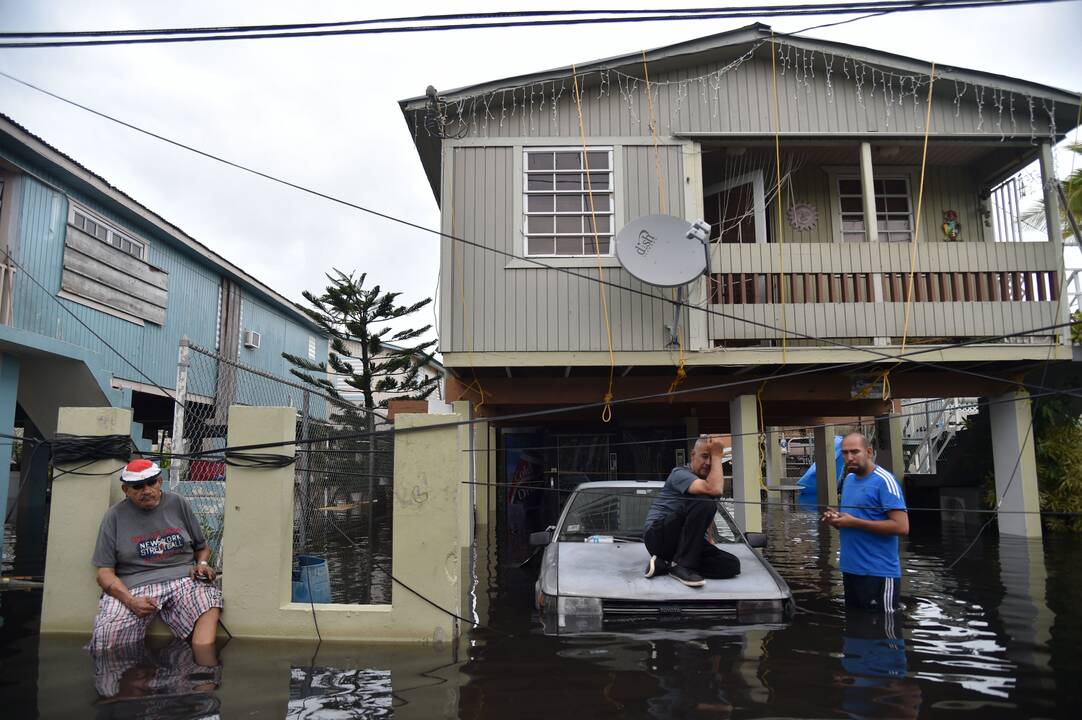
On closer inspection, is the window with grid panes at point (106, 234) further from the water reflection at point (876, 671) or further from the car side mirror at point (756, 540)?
the water reflection at point (876, 671)

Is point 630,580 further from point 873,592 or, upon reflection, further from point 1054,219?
point 1054,219

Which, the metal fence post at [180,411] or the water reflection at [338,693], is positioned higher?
the metal fence post at [180,411]

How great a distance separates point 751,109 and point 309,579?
30.0 ft

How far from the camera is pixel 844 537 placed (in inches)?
220

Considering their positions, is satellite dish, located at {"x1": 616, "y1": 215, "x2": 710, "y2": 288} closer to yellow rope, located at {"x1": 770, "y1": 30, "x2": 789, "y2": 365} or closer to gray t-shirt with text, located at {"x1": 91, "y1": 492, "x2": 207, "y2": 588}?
yellow rope, located at {"x1": 770, "y1": 30, "x2": 789, "y2": 365}

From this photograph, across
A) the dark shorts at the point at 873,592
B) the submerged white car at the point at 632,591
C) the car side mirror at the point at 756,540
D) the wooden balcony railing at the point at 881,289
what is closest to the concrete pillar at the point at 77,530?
the submerged white car at the point at 632,591

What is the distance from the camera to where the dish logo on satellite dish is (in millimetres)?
9516

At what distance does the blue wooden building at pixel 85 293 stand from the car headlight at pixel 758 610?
747 centimetres

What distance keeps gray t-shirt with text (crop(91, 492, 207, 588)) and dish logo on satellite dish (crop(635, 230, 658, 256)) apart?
242 inches

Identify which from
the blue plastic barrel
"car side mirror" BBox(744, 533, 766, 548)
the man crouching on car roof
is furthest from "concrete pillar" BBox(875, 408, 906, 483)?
the blue plastic barrel

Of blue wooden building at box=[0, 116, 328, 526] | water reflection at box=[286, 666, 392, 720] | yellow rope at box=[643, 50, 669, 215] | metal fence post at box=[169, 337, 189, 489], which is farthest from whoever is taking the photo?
yellow rope at box=[643, 50, 669, 215]

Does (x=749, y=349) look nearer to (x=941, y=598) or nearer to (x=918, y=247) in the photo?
(x=918, y=247)

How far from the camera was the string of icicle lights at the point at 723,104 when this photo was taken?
11039mm

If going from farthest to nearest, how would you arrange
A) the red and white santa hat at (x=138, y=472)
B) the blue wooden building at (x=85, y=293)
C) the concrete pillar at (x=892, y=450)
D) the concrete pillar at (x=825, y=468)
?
the concrete pillar at (x=825, y=468) < the concrete pillar at (x=892, y=450) < the blue wooden building at (x=85, y=293) < the red and white santa hat at (x=138, y=472)
